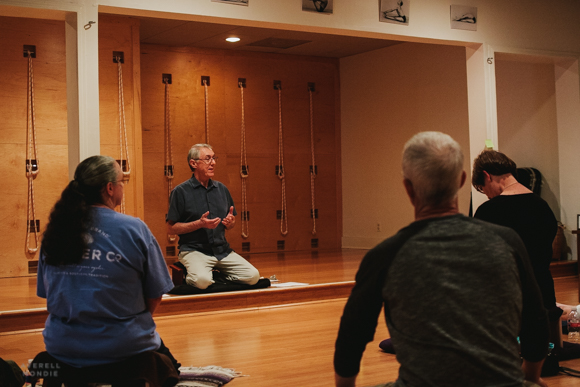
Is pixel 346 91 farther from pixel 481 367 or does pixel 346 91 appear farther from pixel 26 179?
pixel 481 367

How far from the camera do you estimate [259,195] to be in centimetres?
909

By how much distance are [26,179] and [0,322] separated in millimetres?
2657

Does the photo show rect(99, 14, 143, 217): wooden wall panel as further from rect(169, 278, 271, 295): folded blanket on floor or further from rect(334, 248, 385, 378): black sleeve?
rect(334, 248, 385, 378): black sleeve

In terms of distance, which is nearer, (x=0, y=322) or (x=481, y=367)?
(x=481, y=367)

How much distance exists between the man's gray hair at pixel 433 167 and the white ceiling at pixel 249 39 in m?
6.20

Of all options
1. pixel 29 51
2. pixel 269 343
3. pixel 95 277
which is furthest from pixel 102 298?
pixel 29 51

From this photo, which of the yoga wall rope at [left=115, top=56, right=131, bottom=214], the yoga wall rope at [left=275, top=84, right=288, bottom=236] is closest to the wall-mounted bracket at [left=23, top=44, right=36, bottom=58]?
the yoga wall rope at [left=115, top=56, right=131, bottom=214]

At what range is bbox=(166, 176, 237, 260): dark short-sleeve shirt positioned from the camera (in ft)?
17.6

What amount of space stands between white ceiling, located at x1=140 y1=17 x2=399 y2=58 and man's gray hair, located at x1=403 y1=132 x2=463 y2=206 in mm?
6203

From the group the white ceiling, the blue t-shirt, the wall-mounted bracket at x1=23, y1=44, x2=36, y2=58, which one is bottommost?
the blue t-shirt

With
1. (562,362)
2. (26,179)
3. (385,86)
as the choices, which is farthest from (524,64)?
(26,179)

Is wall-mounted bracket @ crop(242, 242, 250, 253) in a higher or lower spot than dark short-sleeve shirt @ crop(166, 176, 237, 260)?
lower

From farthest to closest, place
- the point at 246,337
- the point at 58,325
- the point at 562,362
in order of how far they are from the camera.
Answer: the point at 246,337 → the point at 562,362 → the point at 58,325

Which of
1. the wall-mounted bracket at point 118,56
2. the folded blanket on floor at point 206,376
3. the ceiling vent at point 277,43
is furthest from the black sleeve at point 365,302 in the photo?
the ceiling vent at point 277,43
